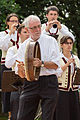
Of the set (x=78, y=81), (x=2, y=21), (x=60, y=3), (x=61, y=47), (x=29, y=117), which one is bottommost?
(x=29, y=117)

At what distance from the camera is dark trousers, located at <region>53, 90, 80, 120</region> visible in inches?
272

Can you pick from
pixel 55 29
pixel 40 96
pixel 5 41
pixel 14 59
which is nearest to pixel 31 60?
pixel 40 96

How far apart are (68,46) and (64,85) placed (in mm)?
624

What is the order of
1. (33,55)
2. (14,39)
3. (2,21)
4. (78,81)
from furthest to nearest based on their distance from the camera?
1. (2,21)
2. (14,39)
3. (78,81)
4. (33,55)

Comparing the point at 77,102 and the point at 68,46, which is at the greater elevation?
the point at 68,46

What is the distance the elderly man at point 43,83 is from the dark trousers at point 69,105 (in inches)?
58.0

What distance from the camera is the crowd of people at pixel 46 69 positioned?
17.7 feet

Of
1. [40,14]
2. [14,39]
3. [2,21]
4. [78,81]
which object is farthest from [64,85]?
[40,14]

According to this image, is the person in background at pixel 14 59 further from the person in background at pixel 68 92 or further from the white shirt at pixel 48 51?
the white shirt at pixel 48 51

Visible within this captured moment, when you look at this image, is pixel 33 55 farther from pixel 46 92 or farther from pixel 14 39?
pixel 14 39

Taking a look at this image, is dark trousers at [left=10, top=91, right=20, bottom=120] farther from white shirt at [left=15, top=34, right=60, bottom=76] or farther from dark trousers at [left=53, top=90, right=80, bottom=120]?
white shirt at [left=15, top=34, right=60, bottom=76]

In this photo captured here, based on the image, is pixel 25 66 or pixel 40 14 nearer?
pixel 25 66

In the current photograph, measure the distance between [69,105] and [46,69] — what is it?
5.46ft

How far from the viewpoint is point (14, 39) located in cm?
788
